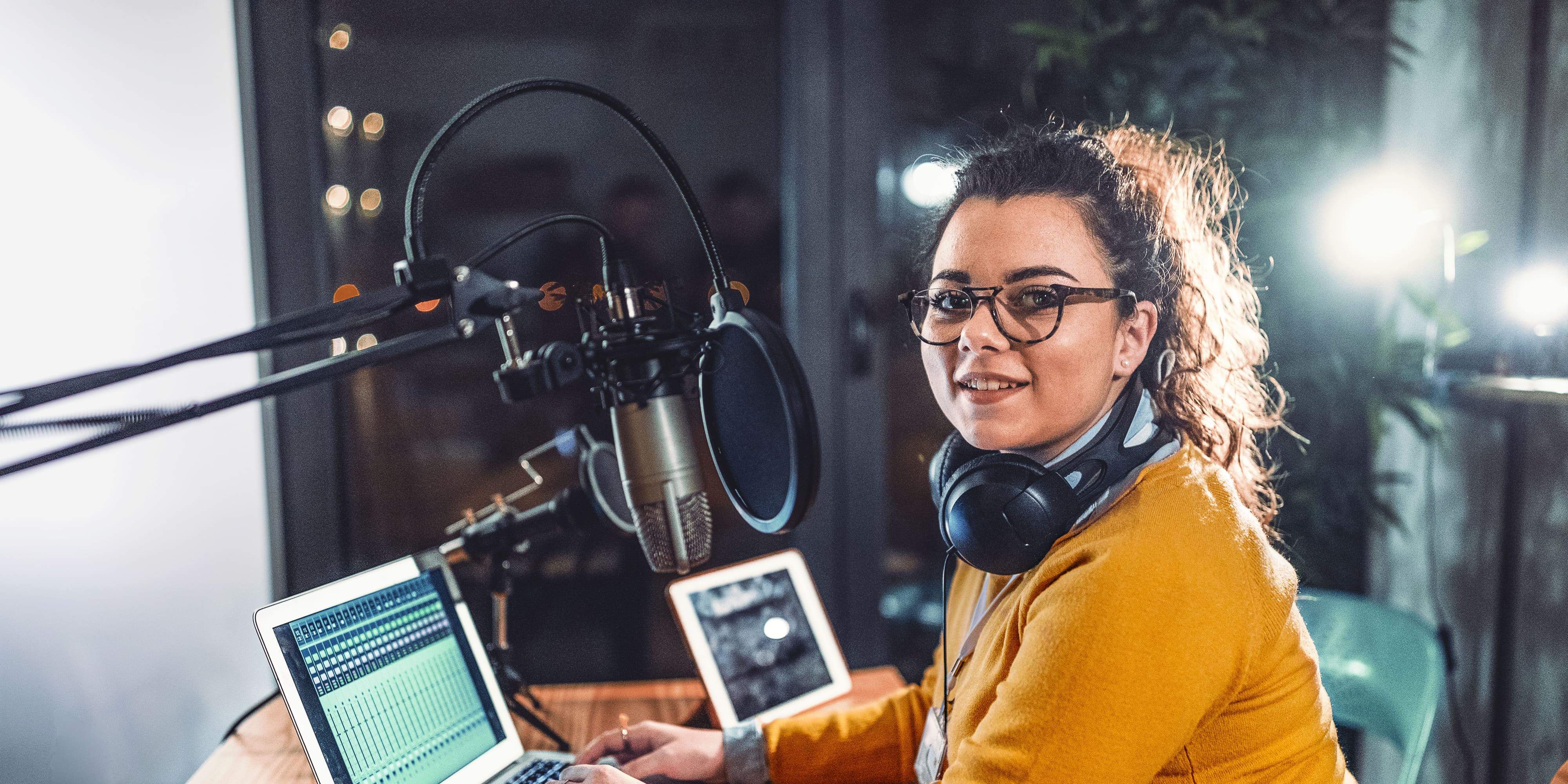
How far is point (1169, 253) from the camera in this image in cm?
101

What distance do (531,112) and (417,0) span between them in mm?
305

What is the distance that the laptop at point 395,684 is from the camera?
0.94 m

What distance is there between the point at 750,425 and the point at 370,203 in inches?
52.6

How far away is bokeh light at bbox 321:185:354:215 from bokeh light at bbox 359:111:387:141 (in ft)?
0.37

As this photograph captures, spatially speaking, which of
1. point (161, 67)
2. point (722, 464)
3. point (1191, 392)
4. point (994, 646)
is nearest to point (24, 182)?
point (161, 67)

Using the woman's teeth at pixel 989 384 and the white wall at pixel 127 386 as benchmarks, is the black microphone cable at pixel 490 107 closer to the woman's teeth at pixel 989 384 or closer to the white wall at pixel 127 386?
the woman's teeth at pixel 989 384

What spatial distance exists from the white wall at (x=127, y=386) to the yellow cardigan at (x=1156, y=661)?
0.97 meters

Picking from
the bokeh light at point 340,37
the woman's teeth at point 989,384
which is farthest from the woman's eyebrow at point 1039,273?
the bokeh light at point 340,37

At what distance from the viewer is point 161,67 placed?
137 centimetres

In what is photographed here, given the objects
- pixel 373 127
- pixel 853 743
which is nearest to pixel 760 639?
pixel 853 743

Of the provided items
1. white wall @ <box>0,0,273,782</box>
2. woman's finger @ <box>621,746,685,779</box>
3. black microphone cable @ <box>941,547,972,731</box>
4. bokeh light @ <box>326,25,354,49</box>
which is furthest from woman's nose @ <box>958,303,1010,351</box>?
bokeh light @ <box>326,25,354,49</box>

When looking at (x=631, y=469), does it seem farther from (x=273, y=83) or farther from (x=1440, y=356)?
(x=1440, y=356)

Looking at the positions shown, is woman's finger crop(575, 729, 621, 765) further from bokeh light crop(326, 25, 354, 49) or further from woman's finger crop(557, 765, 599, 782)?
bokeh light crop(326, 25, 354, 49)

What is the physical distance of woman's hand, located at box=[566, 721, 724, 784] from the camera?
1101mm
